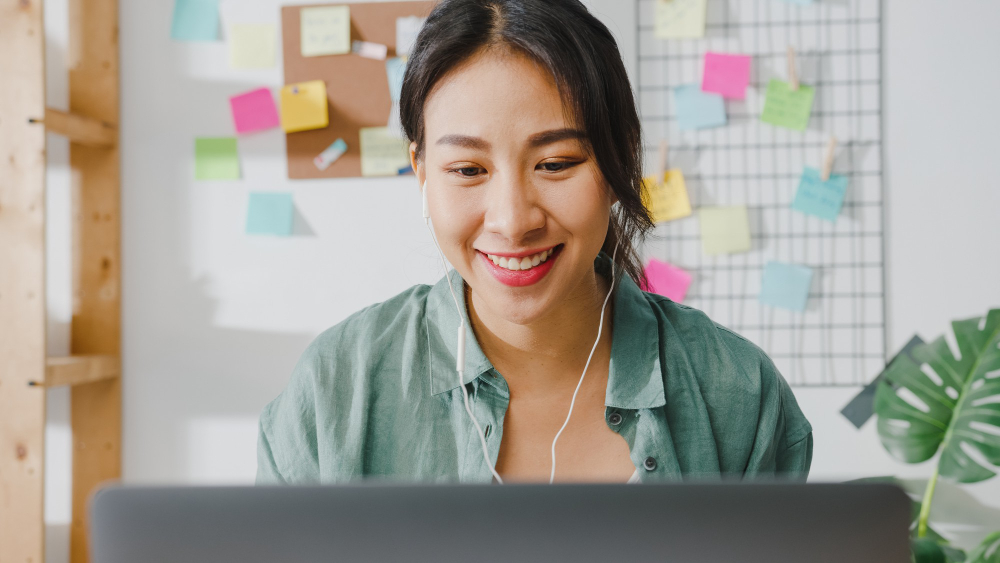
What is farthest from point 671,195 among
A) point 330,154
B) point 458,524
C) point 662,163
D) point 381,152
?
point 458,524

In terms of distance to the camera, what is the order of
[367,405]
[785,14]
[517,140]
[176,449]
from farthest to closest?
[176,449] < [785,14] < [367,405] < [517,140]

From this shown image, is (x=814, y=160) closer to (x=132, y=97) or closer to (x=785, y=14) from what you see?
(x=785, y=14)

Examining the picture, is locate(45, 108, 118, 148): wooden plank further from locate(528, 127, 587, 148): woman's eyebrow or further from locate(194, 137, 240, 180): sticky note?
locate(528, 127, 587, 148): woman's eyebrow

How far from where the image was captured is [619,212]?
1073 mm

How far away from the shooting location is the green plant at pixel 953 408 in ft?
4.52

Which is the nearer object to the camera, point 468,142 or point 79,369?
point 468,142

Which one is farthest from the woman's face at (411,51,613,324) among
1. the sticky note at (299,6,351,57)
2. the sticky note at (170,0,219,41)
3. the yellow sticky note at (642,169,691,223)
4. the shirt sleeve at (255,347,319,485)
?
the sticky note at (170,0,219,41)

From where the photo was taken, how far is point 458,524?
363mm

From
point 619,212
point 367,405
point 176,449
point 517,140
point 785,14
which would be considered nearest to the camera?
point 517,140

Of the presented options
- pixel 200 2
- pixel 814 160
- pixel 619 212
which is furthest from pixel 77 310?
pixel 814 160

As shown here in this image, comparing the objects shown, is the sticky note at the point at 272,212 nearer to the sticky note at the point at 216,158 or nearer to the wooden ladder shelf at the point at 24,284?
the sticky note at the point at 216,158

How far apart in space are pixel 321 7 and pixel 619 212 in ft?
3.84

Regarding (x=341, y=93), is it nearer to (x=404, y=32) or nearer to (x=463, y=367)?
(x=404, y=32)

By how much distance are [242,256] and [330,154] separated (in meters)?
0.34
